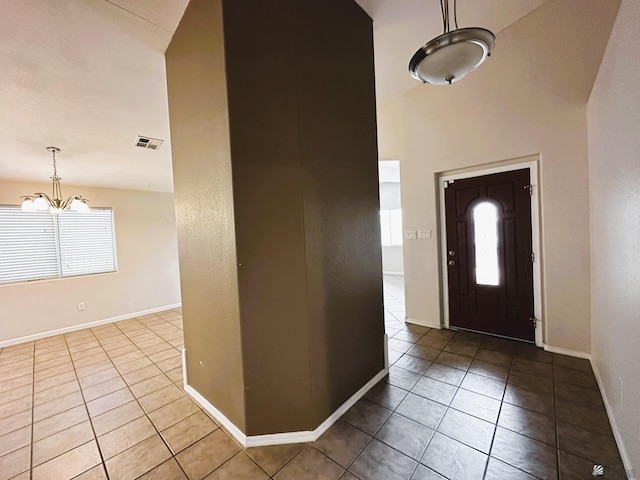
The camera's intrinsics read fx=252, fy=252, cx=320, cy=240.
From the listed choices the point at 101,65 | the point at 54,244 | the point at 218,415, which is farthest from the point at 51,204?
the point at 218,415

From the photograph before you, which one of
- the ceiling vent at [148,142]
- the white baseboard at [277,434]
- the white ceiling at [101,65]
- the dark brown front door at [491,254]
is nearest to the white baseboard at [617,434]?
the dark brown front door at [491,254]

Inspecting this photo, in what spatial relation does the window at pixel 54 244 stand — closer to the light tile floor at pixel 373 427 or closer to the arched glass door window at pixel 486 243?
the light tile floor at pixel 373 427

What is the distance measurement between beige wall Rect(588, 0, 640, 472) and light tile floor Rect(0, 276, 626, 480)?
0.96 ft

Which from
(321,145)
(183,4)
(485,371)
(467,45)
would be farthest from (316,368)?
(183,4)

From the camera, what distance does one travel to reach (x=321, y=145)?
173cm

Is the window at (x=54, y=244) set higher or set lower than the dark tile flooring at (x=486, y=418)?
higher

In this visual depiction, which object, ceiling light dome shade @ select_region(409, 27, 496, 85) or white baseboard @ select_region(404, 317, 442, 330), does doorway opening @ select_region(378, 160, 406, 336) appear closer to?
white baseboard @ select_region(404, 317, 442, 330)

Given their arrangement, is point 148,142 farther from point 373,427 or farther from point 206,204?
point 373,427

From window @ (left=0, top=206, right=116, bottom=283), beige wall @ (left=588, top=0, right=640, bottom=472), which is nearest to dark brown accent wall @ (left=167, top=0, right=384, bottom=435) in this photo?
beige wall @ (left=588, top=0, right=640, bottom=472)

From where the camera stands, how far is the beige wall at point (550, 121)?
2.24 m

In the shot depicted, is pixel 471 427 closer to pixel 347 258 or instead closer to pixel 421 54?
pixel 347 258

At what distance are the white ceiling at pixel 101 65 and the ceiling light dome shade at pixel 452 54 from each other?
1093 millimetres

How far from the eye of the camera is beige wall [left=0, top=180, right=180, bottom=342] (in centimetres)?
390

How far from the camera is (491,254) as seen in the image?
300 cm
